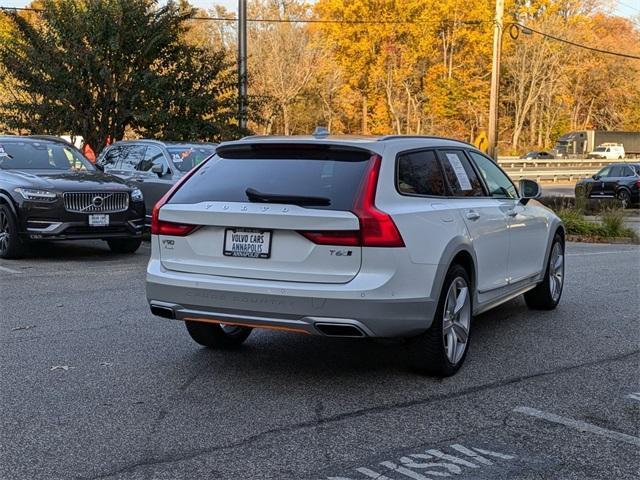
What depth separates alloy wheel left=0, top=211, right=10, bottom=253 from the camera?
37.3 ft

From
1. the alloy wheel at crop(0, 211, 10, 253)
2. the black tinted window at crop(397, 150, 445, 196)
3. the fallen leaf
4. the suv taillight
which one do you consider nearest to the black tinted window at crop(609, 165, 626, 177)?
the alloy wheel at crop(0, 211, 10, 253)

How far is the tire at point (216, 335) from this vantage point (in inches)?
246

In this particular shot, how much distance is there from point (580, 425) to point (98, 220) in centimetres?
828

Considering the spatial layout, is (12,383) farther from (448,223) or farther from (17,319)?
(448,223)

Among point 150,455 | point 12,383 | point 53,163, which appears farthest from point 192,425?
point 53,163

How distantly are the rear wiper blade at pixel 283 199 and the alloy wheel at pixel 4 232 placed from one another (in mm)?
7121

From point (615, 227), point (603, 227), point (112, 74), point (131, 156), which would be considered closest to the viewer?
point (131, 156)

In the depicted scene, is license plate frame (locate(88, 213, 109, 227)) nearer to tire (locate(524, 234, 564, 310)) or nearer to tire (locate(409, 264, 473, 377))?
tire (locate(524, 234, 564, 310))

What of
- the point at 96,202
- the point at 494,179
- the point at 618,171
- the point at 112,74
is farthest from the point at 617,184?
the point at 494,179

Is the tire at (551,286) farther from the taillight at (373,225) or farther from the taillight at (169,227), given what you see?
the taillight at (169,227)

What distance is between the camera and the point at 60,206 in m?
11.2

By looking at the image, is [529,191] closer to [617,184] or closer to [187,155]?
[187,155]

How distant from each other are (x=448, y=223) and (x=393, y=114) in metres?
55.3

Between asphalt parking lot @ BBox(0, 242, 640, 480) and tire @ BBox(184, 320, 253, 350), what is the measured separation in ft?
0.31
